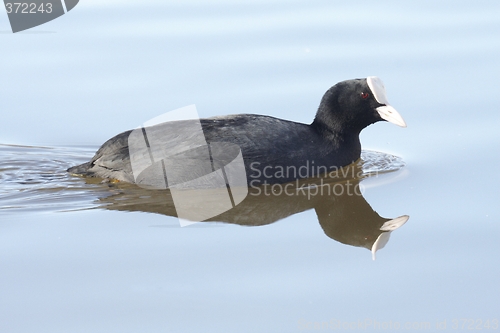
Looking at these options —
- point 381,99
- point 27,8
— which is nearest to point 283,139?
point 381,99

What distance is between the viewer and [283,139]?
19.5 ft

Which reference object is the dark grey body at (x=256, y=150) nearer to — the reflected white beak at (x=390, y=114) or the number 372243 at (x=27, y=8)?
the reflected white beak at (x=390, y=114)

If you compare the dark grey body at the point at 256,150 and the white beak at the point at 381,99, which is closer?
the dark grey body at the point at 256,150

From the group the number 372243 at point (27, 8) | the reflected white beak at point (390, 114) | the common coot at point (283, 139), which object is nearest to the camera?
the common coot at point (283, 139)

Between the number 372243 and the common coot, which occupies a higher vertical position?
the number 372243

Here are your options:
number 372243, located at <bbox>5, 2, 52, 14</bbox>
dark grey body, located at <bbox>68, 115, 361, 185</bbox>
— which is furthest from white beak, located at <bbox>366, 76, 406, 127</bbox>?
number 372243, located at <bbox>5, 2, 52, 14</bbox>

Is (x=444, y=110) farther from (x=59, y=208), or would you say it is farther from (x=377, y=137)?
(x=59, y=208)

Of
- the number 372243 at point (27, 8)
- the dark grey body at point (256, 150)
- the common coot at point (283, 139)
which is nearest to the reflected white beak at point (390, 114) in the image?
the common coot at point (283, 139)

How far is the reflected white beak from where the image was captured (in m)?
6.06

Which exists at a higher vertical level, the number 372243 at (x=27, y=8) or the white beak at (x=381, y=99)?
the number 372243 at (x=27, y=8)

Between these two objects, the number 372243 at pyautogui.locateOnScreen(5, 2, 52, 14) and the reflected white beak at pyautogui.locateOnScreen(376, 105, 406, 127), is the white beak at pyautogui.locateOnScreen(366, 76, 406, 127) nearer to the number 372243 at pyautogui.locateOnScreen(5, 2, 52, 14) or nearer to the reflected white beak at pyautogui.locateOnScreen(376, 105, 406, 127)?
the reflected white beak at pyautogui.locateOnScreen(376, 105, 406, 127)

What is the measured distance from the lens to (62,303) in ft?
13.3

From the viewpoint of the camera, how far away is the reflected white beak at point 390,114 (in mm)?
6062

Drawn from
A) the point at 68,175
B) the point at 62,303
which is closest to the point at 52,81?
the point at 68,175
